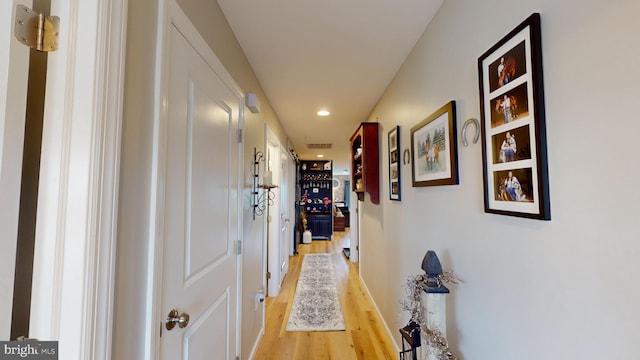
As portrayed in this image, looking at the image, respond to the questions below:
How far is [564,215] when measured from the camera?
28.2 inches

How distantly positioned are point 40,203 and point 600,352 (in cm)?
138

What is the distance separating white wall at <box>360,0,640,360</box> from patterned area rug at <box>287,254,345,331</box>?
5.75ft

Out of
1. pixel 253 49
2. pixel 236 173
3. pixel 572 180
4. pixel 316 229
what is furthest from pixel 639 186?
pixel 316 229

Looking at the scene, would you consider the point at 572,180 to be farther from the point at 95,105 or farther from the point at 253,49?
the point at 253,49

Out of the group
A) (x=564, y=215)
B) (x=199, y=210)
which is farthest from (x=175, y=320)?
(x=564, y=215)

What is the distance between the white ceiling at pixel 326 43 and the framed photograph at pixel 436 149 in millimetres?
608

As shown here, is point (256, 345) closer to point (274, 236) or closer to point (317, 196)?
point (274, 236)

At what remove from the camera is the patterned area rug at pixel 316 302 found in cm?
273

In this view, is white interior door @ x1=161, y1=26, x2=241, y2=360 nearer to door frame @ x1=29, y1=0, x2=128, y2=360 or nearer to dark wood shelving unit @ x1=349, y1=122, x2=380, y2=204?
door frame @ x1=29, y1=0, x2=128, y2=360

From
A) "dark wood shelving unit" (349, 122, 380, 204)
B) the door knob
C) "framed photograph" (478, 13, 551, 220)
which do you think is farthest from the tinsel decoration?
"dark wood shelving unit" (349, 122, 380, 204)

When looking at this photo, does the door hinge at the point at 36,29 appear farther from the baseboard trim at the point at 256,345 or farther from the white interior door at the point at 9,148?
the baseboard trim at the point at 256,345

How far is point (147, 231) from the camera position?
2.72 feet

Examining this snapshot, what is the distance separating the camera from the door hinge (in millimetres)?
574

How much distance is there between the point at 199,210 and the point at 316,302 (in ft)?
8.60
